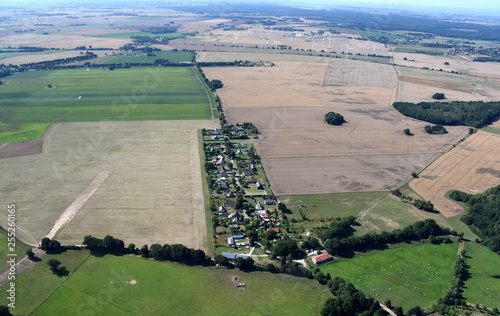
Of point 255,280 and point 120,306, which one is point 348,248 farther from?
point 120,306

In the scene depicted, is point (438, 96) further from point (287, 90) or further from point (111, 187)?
point (111, 187)

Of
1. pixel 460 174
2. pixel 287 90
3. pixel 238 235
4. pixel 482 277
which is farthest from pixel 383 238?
pixel 287 90

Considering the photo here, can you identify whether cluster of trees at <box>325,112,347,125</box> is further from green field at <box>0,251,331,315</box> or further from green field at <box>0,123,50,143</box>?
green field at <box>0,123,50,143</box>

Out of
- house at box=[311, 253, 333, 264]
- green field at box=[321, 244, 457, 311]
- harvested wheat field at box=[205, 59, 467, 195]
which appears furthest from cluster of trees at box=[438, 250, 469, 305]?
harvested wheat field at box=[205, 59, 467, 195]

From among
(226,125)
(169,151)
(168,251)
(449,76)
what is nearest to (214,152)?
(169,151)

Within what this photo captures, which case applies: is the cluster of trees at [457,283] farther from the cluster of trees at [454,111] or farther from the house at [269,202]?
the cluster of trees at [454,111]

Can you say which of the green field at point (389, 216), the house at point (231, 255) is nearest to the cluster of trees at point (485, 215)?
the green field at point (389, 216)
